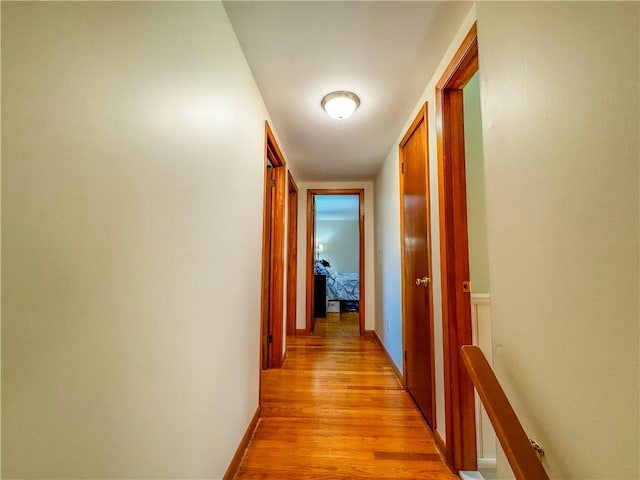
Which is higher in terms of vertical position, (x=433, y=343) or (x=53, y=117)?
(x=53, y=117)

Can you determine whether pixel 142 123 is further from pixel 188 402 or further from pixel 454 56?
pixel 454 56

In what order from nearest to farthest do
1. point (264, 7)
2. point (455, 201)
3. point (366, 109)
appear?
point (264, 7) → point (455, 201) → point (366, 109)

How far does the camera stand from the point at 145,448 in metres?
0.75

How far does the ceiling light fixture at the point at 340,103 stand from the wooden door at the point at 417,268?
0.48 meters

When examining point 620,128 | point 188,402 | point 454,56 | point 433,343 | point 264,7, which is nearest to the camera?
point 620,128

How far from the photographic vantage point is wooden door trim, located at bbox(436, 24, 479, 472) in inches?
59.2

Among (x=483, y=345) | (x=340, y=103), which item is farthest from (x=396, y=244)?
(x=340, y=103)

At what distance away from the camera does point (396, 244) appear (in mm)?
2771

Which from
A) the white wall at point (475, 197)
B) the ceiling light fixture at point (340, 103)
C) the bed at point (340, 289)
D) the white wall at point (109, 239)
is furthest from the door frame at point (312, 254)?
the white wall at point (109, 239)

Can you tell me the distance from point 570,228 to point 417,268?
1.55m

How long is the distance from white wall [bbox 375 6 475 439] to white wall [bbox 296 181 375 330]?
26cm

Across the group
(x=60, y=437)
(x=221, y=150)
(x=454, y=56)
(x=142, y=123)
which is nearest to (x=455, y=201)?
(x=454, y=56)

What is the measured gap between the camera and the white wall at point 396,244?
167cm

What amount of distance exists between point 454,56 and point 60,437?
1995 mm
